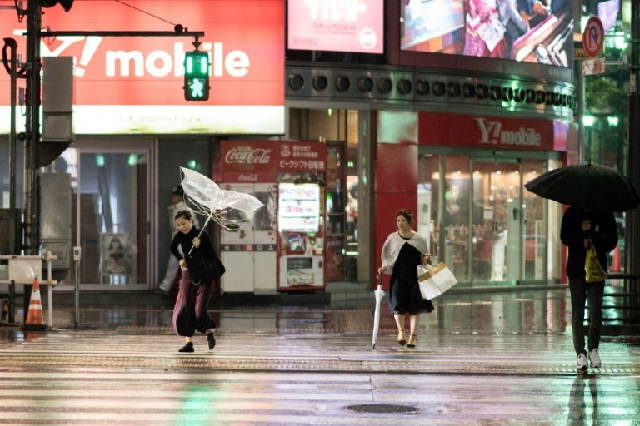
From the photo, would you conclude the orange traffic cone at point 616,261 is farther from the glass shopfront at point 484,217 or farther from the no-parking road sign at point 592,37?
the no-parking road sign at point 592,37

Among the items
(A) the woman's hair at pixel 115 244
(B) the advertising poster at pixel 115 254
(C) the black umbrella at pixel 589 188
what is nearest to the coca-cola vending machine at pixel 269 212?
(B) the advertising poster at pixel 115 254

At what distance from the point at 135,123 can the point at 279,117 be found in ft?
8.73

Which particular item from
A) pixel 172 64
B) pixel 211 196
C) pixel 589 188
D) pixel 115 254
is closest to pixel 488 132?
pixel 172 64

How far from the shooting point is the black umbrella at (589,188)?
14.1 meters

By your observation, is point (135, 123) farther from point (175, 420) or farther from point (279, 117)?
point (175, 420)

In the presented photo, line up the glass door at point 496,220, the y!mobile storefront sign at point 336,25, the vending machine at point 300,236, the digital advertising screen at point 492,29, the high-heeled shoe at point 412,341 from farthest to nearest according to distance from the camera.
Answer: the glass door at point 496,220 < the digital advertising screen at point 492,29 < the y!mobile storefront sign at point 336,25 < the vending machine at point 300,236 < the high-heeled shoe at point 412,341

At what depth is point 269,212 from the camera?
2464 cm

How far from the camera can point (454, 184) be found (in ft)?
93.3

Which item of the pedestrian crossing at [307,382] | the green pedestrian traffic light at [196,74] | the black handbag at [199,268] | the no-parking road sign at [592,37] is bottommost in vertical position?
the pedestrian crossing at [307,382]

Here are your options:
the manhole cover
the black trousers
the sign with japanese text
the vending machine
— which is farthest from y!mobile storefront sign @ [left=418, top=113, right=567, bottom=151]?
the manhole cover

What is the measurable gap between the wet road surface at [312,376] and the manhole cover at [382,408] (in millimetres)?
19

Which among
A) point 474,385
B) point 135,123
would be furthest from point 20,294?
point 474,385

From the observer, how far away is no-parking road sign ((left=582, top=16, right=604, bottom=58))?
845 inches

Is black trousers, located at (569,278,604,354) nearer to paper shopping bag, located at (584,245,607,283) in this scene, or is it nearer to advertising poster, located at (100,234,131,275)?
paper shopping bag, located at (584,245,607,283)
